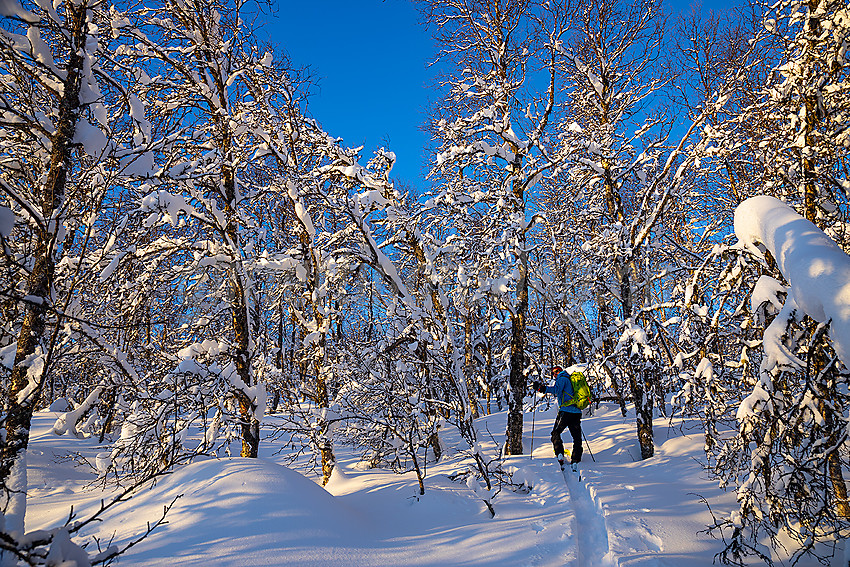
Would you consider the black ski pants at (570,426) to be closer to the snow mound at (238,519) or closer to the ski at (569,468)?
the ski at (569,468)

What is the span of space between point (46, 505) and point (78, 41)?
5415 mm

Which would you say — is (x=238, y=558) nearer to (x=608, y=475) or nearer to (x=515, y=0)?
(x=608, y=475)

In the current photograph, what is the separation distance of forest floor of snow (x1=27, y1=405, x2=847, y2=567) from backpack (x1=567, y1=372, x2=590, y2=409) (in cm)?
131

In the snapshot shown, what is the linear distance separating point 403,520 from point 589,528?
1.91 metres

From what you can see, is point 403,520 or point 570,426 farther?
point 570,426

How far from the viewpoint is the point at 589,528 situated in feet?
14.5

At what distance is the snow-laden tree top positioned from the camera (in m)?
2.28

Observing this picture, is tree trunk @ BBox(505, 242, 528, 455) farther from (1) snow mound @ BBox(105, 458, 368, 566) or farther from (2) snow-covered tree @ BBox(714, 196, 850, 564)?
(1) snow mound @ BBox(105, 458, 368, 566)

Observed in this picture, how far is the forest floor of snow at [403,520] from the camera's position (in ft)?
10.6

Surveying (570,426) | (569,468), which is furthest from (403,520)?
(570,426)

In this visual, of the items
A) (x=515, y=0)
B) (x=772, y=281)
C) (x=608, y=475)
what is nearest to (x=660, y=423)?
(x=608, y=475)

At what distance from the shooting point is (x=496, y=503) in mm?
5082

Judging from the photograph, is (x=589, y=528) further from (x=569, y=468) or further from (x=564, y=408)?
(x=564, y=408)

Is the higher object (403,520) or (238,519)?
(238,519)
